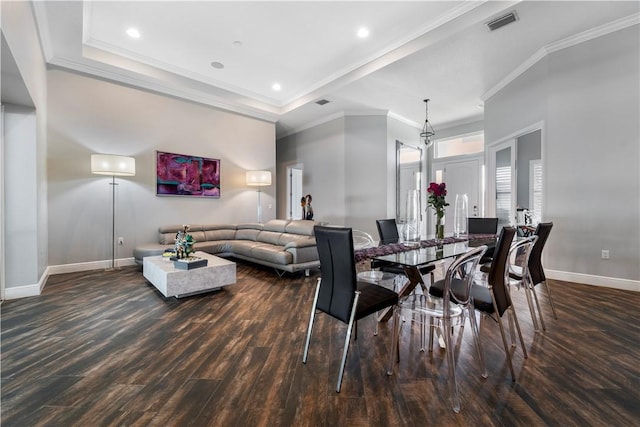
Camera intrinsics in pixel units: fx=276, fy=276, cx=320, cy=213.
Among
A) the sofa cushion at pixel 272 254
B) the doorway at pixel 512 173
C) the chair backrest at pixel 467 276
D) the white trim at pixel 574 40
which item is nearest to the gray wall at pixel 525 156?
the doorway at pixel 512 173

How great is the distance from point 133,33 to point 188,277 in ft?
11.8

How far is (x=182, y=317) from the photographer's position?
2.67m

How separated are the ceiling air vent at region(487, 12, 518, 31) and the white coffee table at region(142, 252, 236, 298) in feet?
14.3

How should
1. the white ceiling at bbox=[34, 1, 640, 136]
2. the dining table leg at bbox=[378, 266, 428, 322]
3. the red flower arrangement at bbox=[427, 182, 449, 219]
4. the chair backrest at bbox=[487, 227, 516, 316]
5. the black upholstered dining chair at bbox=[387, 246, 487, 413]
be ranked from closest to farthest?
the black upholstered dining chair at bbox=[387, 246, 487, 413] → the chair backrest at bbox=[487, 227, 516, 316] → the dining table leg at bbox=[378, 266, 428, 322] → the red flower arrangement at bbox=[427, 182, 449, 219] → the white ceiling at bbox=[34, 1, 640, 136]

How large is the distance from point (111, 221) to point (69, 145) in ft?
4.27

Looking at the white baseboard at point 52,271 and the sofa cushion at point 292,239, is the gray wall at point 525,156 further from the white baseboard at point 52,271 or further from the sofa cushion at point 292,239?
the white baseboard at point 52,271

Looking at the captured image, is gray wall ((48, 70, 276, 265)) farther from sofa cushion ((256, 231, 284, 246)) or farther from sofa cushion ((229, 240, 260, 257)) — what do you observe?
sofa cushion ((256, 231, 284, 246))

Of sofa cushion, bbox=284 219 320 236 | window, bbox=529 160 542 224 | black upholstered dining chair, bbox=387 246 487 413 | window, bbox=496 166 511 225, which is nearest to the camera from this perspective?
black upholstered dining chair, bbox=387 246 487 413

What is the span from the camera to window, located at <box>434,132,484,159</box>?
6.83 metres

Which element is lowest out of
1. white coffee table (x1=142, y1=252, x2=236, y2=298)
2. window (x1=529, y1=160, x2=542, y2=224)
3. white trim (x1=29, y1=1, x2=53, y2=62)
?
white coffee table (x1=142, y1=252, x2=236, y2=298)

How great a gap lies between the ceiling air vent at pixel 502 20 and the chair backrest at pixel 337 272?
11.6ft

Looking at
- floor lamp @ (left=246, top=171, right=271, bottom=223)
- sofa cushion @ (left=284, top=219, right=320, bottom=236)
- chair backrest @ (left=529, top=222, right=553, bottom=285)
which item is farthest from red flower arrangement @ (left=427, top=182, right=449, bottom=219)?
floor lamp @ (left=246, top=171, right=271, bottom=223)

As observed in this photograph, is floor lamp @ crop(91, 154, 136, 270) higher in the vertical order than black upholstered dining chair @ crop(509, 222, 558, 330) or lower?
higher

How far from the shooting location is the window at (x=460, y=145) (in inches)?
269
